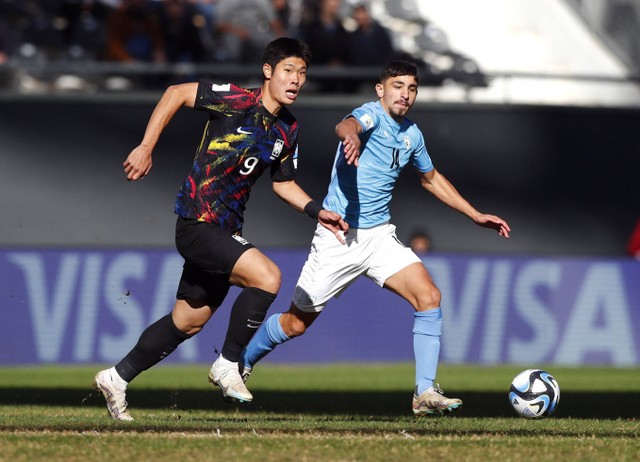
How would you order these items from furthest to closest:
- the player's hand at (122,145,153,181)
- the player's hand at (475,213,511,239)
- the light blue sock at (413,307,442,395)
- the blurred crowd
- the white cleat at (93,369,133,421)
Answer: the blurred crowd < the player's hand at (475,213,511,239) < the light blue sock at (413,307,442,395) < the white cleat at (93,369,133,421) < the player's hand at (122,145,153,181)

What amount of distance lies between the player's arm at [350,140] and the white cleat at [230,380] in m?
1.49

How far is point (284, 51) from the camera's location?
7348 millimetres

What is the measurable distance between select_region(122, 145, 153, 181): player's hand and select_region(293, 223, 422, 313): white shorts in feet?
6.02

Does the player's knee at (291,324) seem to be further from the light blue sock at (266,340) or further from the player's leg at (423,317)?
the player's leg at (423,317)

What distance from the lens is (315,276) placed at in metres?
8.22

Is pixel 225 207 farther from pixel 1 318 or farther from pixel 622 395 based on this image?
pixel 1 318

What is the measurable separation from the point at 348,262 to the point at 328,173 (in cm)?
818

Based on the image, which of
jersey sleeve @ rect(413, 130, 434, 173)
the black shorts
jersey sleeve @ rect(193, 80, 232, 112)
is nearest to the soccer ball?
jersey sleeve @ rect(413, 130, 434, 173)

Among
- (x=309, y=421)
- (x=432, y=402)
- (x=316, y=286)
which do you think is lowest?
(x=309, y=421)

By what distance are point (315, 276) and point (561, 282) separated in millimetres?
6398

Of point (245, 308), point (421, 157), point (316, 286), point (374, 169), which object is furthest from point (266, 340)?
point (421, 157)

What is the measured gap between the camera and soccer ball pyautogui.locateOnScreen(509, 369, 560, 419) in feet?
26.3

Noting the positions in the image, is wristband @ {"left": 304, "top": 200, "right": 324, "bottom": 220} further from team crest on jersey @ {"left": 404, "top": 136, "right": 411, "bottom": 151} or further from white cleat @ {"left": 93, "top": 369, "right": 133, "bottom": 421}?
white cleat @ {"left": 93, "top": 369, "right": 133, "bottom": 421}

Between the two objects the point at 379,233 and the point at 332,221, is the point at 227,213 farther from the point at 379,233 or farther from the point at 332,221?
the point at 379,233
